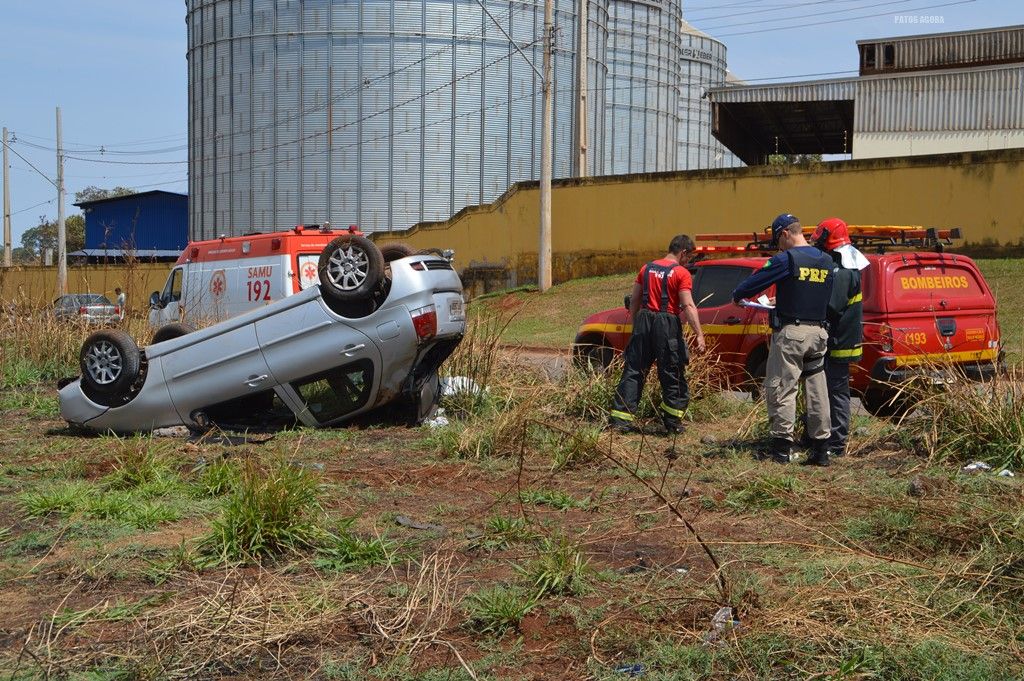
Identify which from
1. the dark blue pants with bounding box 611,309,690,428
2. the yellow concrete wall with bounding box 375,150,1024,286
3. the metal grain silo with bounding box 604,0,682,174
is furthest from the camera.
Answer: the metal grain silo with bounding box 604,0,682,174

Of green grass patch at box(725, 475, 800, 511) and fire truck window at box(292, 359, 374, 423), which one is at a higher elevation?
fire truck window at box(292, 359, 374, 423)

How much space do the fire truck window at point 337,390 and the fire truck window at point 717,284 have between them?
3638 mm

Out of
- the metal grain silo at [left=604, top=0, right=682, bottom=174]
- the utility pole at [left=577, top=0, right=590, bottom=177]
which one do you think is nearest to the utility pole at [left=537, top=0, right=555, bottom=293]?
the utility pole at [left=577, top=0, right=590, bottom=177]

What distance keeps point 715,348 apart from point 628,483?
4.04 m

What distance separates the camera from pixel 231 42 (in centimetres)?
4269

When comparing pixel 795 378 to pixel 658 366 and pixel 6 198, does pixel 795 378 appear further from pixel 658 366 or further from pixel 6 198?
pixel 6 198

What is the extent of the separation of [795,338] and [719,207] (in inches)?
697

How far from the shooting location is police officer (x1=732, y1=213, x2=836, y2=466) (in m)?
7.47

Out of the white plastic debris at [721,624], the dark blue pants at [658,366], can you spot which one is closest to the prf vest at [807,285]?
the dark blue pants at [658,366]

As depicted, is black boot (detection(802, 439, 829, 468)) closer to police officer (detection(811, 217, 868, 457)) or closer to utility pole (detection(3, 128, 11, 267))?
police officer (detection(811, 217, 868, 457))

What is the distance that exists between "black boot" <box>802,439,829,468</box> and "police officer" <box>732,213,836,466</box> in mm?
14

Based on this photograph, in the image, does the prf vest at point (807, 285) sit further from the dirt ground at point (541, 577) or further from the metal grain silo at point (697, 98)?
the metal grain silo at point (697, 98)

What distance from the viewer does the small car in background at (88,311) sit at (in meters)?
12.7

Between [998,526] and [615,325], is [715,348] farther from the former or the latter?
[998,526]
